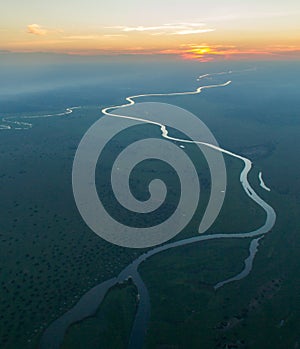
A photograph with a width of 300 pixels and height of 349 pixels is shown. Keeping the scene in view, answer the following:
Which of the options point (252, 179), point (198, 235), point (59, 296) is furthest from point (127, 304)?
point (252, 179)

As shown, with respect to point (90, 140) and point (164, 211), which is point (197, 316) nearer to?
point (164, 211)

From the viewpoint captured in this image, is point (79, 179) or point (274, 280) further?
point (79, 179)

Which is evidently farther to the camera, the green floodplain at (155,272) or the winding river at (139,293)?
the green floodplain at (155,272)

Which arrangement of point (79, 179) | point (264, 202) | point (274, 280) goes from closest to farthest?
point (274, 280)
point (264, 202)
point (79, 179)

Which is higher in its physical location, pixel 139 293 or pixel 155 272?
pixel 155 272

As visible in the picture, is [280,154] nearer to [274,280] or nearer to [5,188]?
[274,280]

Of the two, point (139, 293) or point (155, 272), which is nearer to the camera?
point (139, 293)

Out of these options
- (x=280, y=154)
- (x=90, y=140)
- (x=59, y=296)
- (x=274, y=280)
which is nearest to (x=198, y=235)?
(x=274, y=280)

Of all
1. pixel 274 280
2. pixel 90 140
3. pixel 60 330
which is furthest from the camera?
pixel 90 140

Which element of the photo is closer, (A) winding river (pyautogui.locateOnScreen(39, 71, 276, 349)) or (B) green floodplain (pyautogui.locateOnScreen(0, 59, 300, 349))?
(A) winding river (pyautogui.locateOnScreen(39, 71, 276, 349))
